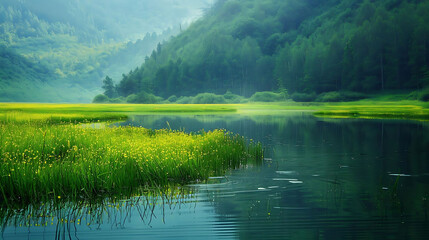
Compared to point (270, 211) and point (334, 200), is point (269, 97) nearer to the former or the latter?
point (334, 200)

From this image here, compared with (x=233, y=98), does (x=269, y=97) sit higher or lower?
lower

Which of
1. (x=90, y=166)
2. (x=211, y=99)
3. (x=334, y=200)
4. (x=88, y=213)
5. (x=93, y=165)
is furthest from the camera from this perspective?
(x=211, y=99)

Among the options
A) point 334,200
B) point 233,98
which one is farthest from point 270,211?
point 233,98

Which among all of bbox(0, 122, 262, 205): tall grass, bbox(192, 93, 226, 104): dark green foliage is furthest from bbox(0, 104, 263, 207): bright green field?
bbox(192, 93, 226, 104): dark green foliage

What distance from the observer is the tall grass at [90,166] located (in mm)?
15328

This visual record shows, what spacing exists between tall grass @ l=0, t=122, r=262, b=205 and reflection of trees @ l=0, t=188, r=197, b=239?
61cm

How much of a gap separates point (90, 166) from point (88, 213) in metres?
3.04

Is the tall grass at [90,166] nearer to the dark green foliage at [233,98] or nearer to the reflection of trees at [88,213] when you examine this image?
the reflection of trees at [88,213]

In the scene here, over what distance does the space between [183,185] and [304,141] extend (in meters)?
23.9

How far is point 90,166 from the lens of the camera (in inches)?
653

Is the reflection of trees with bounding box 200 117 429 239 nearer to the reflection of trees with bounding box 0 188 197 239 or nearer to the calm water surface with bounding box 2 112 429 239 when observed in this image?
the calm water surface with bounding box 2 112 429 239

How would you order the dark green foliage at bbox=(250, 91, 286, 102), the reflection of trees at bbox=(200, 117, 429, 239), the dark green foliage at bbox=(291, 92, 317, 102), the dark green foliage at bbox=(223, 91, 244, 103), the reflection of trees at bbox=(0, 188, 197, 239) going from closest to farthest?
the reflection of trees at bbox=(200, 117, 429, 239) < the reflection of trees at bbox=(0, 188, 197, 239) < the dark green foliage at bbox=(291, 92, 317, 102) < the dark green foliage at bbox=(250, 91, 286, 102) < the dark green foliage at bbox=(223, 91, 244, 103)

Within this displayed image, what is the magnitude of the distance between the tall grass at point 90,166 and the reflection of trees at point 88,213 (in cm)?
61

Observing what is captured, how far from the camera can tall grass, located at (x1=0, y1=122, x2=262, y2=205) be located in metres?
15.3
